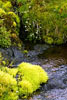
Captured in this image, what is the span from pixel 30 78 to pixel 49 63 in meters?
5.33

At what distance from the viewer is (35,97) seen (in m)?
9.45

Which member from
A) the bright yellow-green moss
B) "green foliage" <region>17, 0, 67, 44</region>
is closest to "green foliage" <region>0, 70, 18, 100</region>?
the bright yellow-green moss

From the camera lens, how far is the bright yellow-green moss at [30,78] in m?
9.59

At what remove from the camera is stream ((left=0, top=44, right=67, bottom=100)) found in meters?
10.1

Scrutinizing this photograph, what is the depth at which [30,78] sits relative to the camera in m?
10.6

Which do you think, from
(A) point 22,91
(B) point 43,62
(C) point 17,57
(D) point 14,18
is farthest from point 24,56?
(A) point 22,91

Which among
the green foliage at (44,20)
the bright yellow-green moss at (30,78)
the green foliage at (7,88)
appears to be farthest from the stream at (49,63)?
the green foliage at (44,20)

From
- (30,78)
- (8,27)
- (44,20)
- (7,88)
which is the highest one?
(44,20)

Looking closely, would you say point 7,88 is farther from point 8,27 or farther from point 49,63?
point 8,27

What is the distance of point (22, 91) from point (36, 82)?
1490 mm

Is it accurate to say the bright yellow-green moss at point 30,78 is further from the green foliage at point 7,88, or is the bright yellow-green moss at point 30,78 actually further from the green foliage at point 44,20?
the green foliage at point 44,20

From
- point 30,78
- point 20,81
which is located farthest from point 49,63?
point 20,81

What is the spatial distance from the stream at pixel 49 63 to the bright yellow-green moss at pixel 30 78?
1.07 ft

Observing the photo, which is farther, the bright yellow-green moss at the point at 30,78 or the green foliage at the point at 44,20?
the green foliage at the point at 44,20
